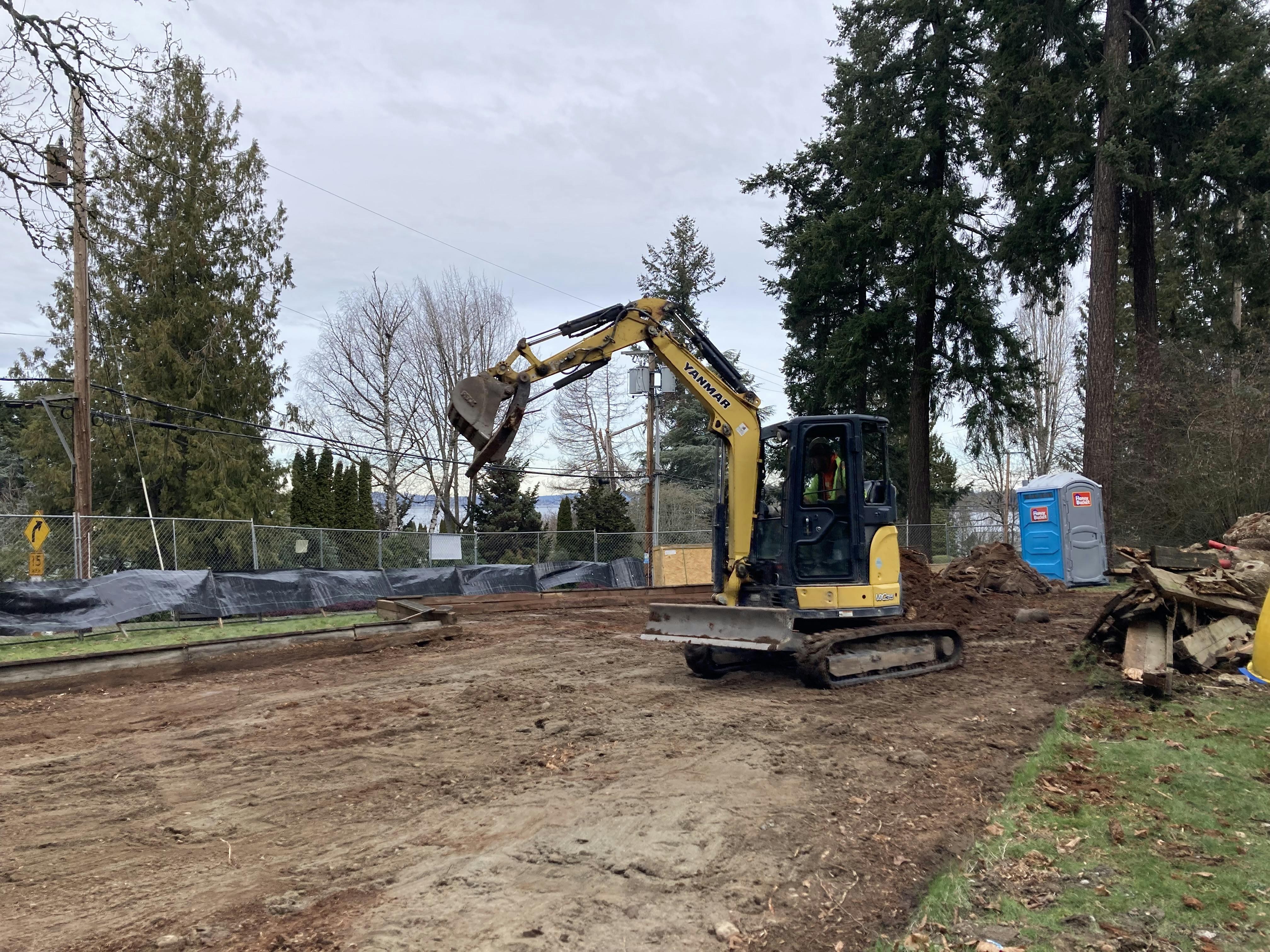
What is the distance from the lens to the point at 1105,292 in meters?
20.4

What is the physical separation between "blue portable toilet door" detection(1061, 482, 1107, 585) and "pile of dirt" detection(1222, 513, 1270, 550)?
10.5ft

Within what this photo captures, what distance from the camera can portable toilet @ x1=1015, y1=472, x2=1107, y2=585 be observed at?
62.6 ft

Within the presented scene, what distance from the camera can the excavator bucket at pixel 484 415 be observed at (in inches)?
372

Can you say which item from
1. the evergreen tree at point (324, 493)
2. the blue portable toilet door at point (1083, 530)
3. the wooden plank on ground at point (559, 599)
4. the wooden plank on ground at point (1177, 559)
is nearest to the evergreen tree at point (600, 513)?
the evergreen tree at point (324, 493)

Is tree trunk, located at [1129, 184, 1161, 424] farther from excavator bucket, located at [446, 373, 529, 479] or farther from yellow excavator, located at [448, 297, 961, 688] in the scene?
excavator bucket, located at [446, 373, 529, 479]

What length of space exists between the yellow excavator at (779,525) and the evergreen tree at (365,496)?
21942 millimetres

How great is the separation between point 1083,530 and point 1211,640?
1123 cm

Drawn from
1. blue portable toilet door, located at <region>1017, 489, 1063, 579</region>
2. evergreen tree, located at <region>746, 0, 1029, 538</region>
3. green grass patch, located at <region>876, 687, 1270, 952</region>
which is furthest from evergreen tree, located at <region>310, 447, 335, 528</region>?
green grass patch, located at <region>876, 687, 1270, 952</region>

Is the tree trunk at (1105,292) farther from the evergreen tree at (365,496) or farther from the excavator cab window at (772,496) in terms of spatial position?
the evergreen tree at (365,496)

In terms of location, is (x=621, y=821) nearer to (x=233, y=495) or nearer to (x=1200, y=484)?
(x=1200, y=484)

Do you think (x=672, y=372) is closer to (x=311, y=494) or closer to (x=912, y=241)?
(x=912, y=241)

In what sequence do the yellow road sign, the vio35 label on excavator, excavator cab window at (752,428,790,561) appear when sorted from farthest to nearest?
the yellow road sign
the vio35 label on excavator
excavator cab window at (752,428,790,561)

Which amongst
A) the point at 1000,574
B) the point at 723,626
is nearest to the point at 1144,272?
the point at 1000,574

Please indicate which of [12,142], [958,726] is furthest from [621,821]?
[12,142]
